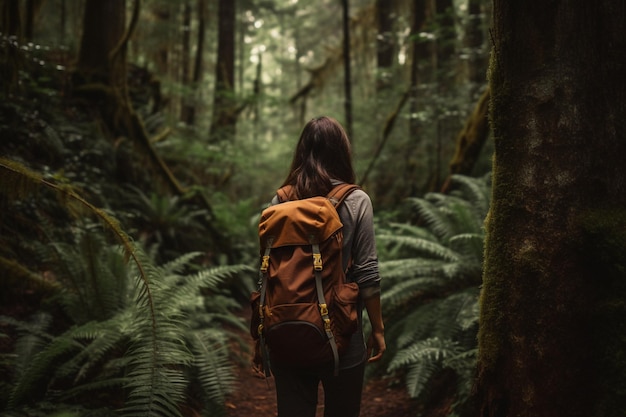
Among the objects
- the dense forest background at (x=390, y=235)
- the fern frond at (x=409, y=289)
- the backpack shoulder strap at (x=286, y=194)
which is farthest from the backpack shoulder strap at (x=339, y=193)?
the fern frond at (x=409, y=289)

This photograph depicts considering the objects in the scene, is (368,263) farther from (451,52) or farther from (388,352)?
(451,52)

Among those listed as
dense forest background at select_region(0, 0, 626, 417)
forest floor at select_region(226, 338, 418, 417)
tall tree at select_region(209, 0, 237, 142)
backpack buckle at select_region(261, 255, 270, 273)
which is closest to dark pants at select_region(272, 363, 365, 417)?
backpack buckle at select_region(261, 255, 270, 273)

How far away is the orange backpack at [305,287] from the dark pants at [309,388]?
0.14 metres

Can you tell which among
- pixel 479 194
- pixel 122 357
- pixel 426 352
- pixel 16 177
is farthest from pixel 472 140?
pixel 16 177

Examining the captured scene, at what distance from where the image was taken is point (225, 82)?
12914 millimetres

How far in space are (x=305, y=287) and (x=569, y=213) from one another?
127 centimetres

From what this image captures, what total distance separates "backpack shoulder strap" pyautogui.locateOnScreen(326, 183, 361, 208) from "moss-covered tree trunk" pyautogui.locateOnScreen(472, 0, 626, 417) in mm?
846

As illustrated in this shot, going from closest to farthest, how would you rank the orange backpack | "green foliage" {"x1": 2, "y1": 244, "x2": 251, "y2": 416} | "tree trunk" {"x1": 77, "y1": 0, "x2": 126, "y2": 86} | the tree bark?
the orange backpack < "green foliage" {"x1": 2, "y1": 244, "x2": 251, "y2": 416} < the tree bark < "tree trunk" {"x1": 77, "y1": 0, "x2": 126, "y2": 86}

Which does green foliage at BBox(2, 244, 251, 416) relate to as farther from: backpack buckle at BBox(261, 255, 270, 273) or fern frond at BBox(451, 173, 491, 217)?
fern frond at BBox(451, 173, 491, 217)

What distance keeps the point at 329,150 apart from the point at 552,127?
107 centimetres

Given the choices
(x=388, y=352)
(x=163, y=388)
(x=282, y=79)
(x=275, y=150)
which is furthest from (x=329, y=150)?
(x=282, y=79)

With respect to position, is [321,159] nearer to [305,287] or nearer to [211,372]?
[305,287]

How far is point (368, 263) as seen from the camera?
225cm

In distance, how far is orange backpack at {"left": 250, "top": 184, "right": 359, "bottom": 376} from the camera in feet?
6.66
